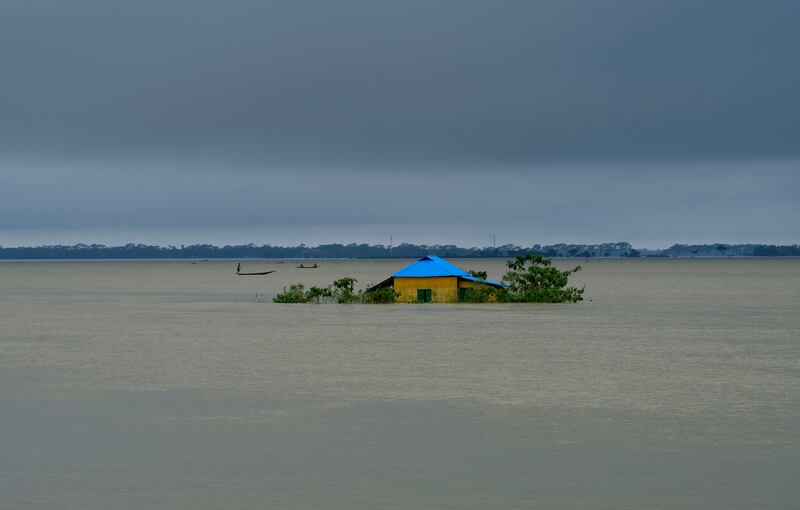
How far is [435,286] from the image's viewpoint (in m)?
80.2

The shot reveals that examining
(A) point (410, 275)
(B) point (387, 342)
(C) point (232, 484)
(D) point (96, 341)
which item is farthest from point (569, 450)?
(A) point (410, 275)

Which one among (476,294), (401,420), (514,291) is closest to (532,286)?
(514,291)

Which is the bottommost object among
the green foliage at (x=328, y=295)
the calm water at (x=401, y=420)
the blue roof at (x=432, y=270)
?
the calm water at (x=401, y=420)

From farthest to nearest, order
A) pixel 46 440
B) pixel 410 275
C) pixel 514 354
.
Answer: pixel 410 275
pixel 514 354
pixel 46 440

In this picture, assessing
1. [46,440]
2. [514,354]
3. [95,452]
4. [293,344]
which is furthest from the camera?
[293,344]

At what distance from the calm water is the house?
21738 mm

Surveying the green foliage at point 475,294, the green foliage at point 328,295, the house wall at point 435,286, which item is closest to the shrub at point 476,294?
the green foliage at point 475,294

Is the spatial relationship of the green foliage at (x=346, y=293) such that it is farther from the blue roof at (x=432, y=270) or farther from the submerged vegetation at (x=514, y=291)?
the blue roof at (x=432, y=270)

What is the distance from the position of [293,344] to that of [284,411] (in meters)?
21.4

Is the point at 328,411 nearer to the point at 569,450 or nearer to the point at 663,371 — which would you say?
the point at 569,450

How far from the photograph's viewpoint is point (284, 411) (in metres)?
29.0

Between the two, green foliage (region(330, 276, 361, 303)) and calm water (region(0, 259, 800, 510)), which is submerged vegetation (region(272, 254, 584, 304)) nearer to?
green foliage (region(330, 276, 361, 303))

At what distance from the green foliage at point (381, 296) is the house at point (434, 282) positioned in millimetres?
499

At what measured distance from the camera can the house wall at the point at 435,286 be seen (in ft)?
261
